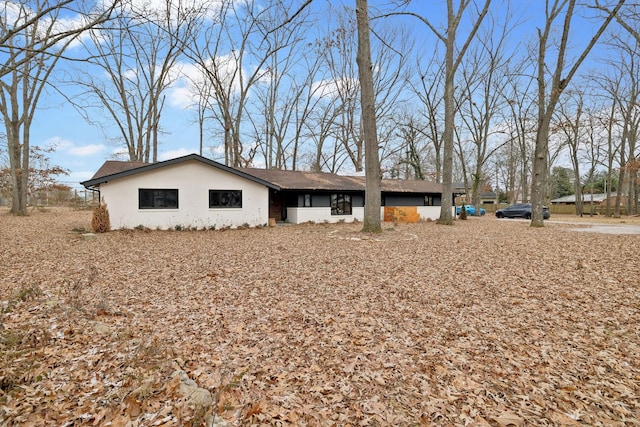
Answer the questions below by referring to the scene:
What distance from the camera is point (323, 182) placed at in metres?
18.7

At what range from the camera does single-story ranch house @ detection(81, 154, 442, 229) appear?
500 inches

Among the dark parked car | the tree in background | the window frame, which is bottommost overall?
the dark parked car

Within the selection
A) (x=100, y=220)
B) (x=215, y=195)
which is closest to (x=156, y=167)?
(x=215, y=195)

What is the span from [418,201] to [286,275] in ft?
57.9

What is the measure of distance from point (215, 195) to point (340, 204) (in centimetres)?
764

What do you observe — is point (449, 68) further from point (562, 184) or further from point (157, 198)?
point (562, 184)

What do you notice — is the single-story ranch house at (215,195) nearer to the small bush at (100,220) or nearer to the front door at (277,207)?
the front door at (277,207)

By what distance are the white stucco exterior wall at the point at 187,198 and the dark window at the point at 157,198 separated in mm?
151

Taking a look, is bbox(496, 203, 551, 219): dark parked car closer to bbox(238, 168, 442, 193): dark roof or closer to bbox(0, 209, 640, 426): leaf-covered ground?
bbox(238, 168, 442, 193): dark roof

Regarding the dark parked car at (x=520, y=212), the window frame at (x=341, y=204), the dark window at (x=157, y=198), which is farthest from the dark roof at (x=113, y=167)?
the dark parked car at (x=520, y=212)

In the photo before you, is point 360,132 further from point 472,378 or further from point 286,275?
point 472,378

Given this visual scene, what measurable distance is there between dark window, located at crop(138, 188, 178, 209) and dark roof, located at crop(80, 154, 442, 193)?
3.19ft

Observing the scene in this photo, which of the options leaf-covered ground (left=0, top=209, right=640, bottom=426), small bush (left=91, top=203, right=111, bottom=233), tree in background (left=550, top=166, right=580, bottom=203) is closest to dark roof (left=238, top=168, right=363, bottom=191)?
small bush (left=91, top=203, right=111, bottom=233)

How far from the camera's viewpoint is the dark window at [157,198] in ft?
42.7
